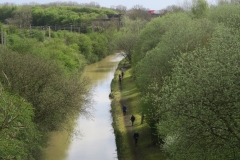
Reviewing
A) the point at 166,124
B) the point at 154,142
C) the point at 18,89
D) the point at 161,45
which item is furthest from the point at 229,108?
the point at 161,45

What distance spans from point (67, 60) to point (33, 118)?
19818mm

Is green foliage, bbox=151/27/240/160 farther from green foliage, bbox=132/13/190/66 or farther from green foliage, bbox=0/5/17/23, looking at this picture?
green foliage, bbox=0/5/17/23

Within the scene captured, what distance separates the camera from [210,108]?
13562mm

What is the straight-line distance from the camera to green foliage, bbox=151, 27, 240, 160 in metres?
13.4

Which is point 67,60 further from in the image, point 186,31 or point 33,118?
point 33,118

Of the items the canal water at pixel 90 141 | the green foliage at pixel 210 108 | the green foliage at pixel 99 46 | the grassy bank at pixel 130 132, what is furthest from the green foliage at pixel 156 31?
the green foliage at pixel 99 46


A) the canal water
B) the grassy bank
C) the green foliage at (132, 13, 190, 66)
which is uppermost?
the green foliage at (132, 13, 190, 66)

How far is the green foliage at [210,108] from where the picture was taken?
43.8 ft

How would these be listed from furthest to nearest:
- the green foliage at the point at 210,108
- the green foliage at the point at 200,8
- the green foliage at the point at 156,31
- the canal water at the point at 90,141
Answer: the green foliage at the point at 200,8
the green foliage at the point at 156,31
the canal water at the point at 90,141
the green foliage at the point at 210,108

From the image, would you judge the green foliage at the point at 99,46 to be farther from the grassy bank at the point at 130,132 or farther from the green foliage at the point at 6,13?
the green foliage at the point at 6,13

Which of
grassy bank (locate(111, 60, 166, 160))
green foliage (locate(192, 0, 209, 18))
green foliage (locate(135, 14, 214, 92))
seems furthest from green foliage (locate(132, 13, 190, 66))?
green foliage (locate(192, 0, 209, 18))

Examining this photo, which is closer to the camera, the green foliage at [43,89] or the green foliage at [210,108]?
the green foliage at [210,108]

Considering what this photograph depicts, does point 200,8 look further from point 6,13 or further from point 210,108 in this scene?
point 6,13

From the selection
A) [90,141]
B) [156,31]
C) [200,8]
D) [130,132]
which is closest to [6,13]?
[200,8]
